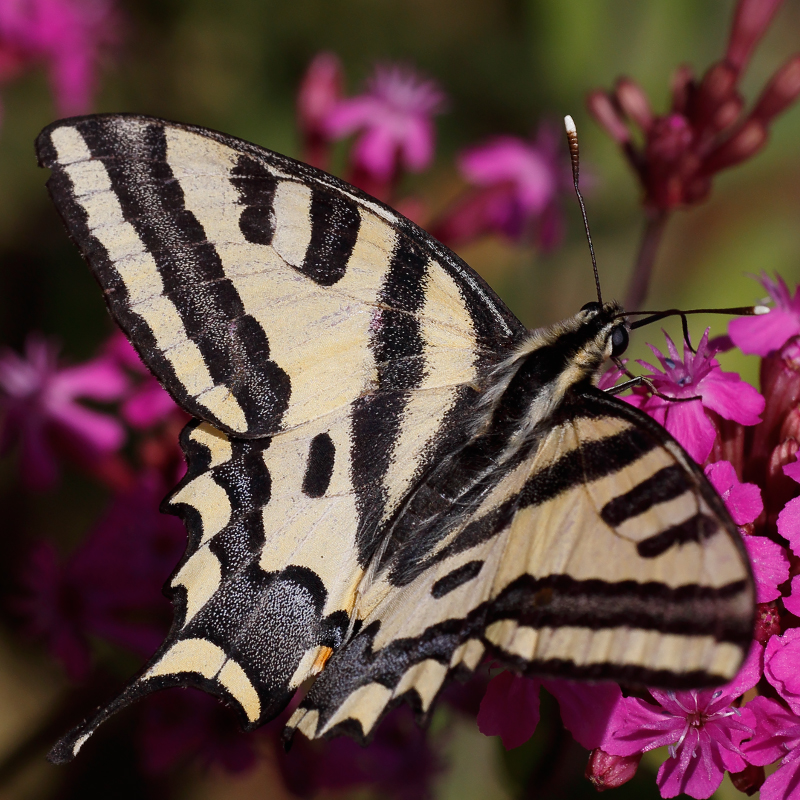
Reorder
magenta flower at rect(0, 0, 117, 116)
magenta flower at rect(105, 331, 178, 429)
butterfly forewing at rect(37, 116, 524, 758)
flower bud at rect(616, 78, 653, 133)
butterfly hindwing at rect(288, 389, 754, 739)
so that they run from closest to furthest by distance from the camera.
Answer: butterfly hindwing at rect(288, 389, 754, 739) < butterfly forewing at rect(37, 116, 524, 758) < flower bud at rect(616, 78, 653, 133) < magenta flower at rect(105, 331, 178, 429) < magenta flower at rect(0, 0, 117, 116)

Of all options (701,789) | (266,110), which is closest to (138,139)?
(701,789)

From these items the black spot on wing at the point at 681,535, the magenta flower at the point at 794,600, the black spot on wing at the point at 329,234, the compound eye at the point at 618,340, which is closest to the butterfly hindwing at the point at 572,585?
the black spot on wing at the point at 681,535

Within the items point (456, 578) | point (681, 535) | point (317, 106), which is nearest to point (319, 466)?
point (456, 578)

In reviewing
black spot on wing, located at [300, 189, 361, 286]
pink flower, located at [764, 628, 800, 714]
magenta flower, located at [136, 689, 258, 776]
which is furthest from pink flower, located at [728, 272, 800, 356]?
magenta flower, located at [136, 689, 258, 776]

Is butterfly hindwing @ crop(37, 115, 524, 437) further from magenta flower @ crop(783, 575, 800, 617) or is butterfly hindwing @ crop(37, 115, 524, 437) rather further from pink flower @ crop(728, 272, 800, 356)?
magenta flower @ crop(783, 575, 800, 617)

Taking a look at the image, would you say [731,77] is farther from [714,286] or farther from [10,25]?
[10,25]

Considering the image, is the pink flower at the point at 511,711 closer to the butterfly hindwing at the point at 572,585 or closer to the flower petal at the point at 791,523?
the butterfly hindwing at the point at 572,585

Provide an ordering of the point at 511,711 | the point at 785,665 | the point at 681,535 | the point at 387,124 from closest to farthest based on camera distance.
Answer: the point at 681,535 → the point at 785,665 → the point at 511,711 → the point at 387,124

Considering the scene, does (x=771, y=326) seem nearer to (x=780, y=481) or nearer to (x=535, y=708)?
(x=780, y=481)
